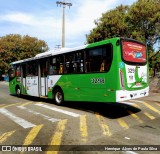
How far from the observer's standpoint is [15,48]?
5272 cm

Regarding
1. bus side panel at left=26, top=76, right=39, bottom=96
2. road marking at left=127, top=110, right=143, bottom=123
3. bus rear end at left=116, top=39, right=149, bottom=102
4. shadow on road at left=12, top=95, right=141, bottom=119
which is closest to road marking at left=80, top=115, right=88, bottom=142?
shadow on road at left=12, top=95, right=141, bottom=119

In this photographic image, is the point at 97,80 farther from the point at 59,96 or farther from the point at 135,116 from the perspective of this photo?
the point at 59,96

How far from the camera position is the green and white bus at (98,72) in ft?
33.4

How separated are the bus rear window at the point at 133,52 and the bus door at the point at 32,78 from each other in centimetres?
702

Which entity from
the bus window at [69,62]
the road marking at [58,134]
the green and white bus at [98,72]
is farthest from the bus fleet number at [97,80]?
the road marking at [58,134]

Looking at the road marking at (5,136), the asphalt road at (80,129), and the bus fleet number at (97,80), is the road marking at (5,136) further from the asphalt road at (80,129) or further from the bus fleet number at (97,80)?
the bus fleet number at (97,80)

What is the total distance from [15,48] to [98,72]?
4465cm

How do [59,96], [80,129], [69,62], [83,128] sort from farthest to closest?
[59,96] < [69,62] < [83,128] < [80,129]

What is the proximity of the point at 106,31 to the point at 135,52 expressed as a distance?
12739 mm

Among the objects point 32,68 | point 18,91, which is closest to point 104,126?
point 32,68

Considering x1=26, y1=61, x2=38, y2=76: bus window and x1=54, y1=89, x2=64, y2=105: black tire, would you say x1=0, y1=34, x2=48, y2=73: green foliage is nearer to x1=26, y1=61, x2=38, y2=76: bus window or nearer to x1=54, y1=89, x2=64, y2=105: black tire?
x1=26, y1=61, x2=38, y2=76: bus window

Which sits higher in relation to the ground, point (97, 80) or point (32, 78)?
point (32, 78)

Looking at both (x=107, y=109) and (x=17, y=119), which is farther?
(x=107, y=109)

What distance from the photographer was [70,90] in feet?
42.1
